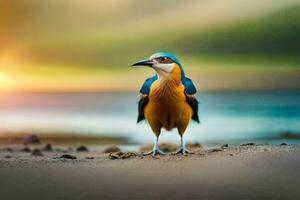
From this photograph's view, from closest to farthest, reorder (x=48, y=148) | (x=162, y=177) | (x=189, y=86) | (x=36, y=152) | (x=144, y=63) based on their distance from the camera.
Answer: (x=162, y=177)
(x=144, y=63)
(x=189, y=86)
(x=36, y=152)
(x=48, y=148)

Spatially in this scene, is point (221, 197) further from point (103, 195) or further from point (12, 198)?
point (12, 198)

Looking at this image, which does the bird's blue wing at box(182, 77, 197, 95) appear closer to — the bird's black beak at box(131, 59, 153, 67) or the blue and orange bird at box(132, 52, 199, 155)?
the blue and orange bird at box(132, 52, 199, 155)

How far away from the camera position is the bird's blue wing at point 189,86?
2.95 meters

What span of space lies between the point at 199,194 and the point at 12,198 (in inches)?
24.4

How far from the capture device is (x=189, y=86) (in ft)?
9.74

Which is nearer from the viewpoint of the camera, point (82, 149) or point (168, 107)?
point (168, 107)

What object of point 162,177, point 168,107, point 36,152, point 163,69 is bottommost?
point 162,177

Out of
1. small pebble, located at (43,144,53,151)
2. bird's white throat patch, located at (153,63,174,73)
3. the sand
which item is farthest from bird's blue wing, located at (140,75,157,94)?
small pebble, located at (43,144,53,151)

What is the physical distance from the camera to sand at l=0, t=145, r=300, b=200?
8.14 feet

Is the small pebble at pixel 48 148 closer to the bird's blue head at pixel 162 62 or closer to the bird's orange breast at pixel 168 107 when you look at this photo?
the bird's orange breast at pixel 168 107

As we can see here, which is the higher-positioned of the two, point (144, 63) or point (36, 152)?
point (144, 63)

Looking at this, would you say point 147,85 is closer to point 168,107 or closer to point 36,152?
point 168,107

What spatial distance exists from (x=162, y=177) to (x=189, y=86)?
0.50m

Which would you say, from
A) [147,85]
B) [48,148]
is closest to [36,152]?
[48,148]
